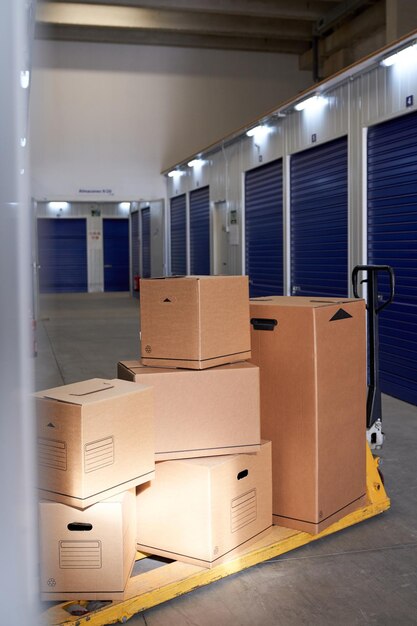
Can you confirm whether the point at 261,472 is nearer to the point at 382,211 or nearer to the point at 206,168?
the point at 382,211

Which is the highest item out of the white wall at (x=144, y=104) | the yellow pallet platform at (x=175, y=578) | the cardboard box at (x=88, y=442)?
the white wall at (x=144, y=104)

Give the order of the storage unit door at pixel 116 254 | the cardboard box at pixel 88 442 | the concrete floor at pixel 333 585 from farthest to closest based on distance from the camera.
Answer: the storage unit door at pixel 116 254 → the concrete floor at pixel 333 585 → the cardboard box at pixel 88 442

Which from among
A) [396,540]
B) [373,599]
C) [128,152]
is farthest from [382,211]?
[128,152]

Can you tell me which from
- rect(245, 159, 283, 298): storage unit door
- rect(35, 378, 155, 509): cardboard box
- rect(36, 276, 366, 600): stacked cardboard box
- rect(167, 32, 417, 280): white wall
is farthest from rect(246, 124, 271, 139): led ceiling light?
rect(35, 378, 155, 509): cardboard box

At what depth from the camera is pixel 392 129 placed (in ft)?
19.5

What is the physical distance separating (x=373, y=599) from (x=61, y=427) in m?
1.30

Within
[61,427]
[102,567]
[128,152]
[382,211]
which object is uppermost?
[128,152]

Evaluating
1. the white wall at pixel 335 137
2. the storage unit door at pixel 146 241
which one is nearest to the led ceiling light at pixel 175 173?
the white wall at pixel 335 137

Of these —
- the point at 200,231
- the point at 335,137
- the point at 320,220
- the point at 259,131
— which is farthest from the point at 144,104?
the point at 335,137

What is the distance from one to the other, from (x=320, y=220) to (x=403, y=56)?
2.16 m

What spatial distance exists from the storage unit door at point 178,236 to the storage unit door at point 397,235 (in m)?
8.47

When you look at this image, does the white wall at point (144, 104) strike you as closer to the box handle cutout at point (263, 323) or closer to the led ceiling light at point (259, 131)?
the led ceiling light at point (259, 131)

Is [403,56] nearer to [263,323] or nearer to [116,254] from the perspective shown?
[263,323]

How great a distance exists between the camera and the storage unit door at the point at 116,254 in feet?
78.2
